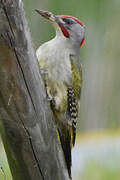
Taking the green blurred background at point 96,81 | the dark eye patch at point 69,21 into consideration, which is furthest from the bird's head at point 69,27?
the green blurred background at point 96,81

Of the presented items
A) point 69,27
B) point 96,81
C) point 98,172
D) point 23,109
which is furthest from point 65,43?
point 96,81

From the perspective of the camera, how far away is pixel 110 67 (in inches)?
232

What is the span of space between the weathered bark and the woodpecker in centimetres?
42

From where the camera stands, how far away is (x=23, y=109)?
8.13 feet

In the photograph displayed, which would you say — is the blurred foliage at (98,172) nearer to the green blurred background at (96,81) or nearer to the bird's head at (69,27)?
the green blurred background at (96,81)

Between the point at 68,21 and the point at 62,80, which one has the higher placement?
the point at 68,21

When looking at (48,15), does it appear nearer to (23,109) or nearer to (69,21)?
(69,21)

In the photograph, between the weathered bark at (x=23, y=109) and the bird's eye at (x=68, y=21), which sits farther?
the bird's eye at (x=68, y=21)

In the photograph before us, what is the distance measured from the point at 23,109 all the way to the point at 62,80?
850mm

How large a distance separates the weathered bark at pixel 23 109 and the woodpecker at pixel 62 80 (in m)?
0.42

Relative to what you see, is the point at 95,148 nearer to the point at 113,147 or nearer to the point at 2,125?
the point at 113,147

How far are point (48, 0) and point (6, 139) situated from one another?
267 centimetres

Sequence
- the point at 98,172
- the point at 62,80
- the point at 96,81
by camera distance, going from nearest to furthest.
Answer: the point at 62,80 < the point at 98,172 < the point at 96,81

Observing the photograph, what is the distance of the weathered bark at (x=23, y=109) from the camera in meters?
2.32
